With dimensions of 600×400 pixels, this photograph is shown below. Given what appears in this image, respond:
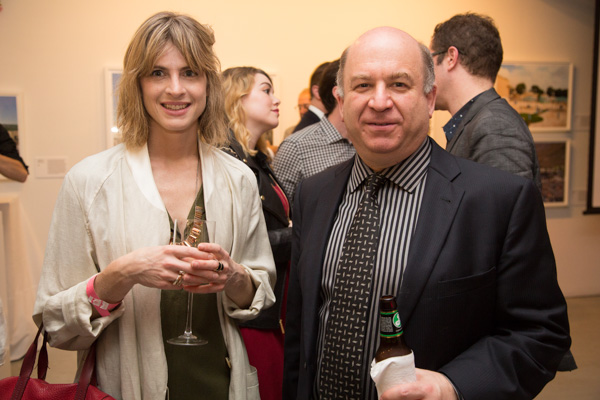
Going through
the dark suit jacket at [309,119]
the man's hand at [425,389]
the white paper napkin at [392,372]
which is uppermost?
the dark suit jacket at [309,119]

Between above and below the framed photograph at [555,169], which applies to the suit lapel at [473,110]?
above

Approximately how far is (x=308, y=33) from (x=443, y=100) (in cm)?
332

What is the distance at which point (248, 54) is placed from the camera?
18.4 feet

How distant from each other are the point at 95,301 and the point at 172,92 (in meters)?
0.68

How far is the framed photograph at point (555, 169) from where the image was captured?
6.38 m

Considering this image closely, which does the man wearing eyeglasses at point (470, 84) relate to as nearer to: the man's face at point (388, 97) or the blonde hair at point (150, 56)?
the man's face at point (388, 97)

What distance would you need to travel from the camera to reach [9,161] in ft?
13.1

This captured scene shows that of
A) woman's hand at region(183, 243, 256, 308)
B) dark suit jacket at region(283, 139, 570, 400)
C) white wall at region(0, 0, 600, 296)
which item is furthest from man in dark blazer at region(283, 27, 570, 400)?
white wall at region(0, 0, 600, 296)

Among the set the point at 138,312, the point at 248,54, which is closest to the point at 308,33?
the point at 248,54

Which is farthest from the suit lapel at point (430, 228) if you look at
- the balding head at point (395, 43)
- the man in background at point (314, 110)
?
the man in background at point (314, 110)

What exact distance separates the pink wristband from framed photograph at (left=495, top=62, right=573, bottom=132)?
560 cm

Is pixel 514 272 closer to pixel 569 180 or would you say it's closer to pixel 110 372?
pixel 110 372

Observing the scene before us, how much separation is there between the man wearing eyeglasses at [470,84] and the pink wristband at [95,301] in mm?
1563

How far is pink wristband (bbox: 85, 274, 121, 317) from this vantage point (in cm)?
158
